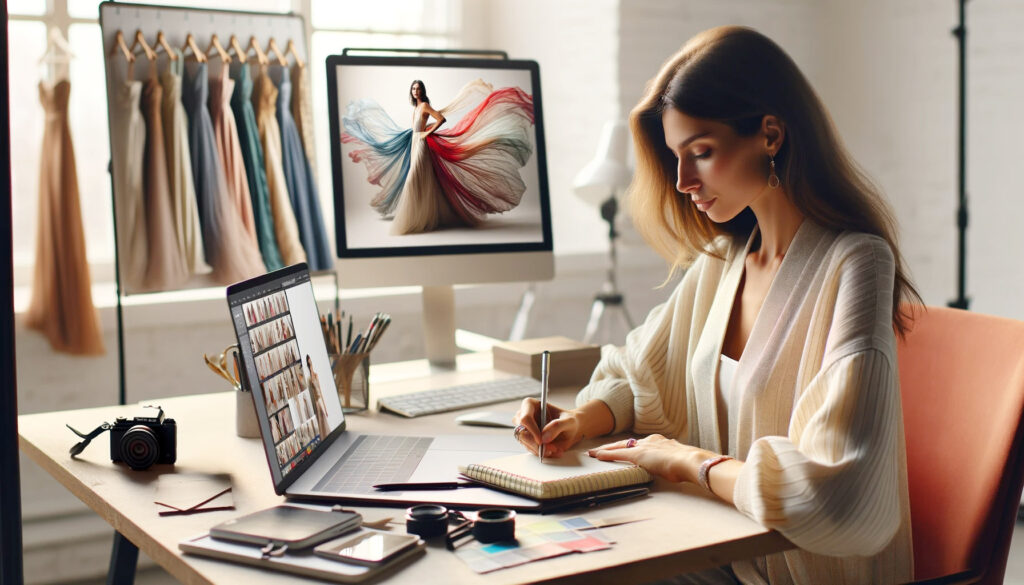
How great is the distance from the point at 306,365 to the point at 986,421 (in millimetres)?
902

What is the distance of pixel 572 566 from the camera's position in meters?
1.02

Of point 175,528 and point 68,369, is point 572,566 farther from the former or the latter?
point 68,369

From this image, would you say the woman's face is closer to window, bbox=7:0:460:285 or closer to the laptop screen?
the laptop screen

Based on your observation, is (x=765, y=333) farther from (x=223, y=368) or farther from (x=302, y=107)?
(x=302, y=107)

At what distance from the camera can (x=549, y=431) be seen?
1391mm

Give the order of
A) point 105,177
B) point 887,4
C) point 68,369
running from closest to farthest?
point 68,369 < point 105,177 < point 887,4

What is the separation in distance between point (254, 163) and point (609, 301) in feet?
4.50

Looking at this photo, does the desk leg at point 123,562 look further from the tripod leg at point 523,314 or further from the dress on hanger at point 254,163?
the tripod leg at point 523,314

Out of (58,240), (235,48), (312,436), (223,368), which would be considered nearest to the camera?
(312,436)

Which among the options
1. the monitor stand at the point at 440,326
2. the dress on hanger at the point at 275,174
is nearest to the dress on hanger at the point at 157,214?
the dress on hanger at the point at 275,174

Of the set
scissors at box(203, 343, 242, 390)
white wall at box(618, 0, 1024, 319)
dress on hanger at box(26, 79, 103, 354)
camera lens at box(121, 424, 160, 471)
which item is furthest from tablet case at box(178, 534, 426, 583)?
white wall at box(618, 0, 1024, 319)

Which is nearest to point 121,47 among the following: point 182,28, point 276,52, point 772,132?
point 182,28

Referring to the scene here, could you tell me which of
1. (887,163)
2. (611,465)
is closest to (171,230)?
(611,465)

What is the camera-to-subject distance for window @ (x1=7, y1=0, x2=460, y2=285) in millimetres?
2928
